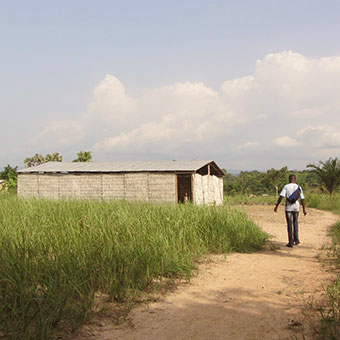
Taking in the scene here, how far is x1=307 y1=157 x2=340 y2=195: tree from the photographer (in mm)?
22906

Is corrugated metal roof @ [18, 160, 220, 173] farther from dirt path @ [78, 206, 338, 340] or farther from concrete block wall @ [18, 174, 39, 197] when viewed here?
dirt path @ [78, 206, 338, 340]

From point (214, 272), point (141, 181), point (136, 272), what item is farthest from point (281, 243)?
point (141, 181)

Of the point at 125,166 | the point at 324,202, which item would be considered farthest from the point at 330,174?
the point at 125,166

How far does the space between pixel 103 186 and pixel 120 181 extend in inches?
40.4

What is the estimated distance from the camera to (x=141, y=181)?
18.0 m

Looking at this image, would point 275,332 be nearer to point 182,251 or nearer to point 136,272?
point 136,272

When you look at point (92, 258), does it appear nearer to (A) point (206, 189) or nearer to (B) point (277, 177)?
(A) point (206, 189)

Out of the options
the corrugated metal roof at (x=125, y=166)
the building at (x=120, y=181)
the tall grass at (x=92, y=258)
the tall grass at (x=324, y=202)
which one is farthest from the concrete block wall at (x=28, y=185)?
the tall grass at (x=324, y=202)

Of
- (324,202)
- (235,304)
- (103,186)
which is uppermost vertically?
(103,186)

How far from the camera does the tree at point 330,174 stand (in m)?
22.9

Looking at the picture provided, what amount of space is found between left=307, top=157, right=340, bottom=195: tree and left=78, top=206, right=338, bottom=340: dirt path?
58.8 feet

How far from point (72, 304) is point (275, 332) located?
2.20 meters

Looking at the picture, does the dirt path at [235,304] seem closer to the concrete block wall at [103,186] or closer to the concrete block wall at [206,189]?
the concrete block wall at [206,189]

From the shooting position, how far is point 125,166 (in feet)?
63.0
